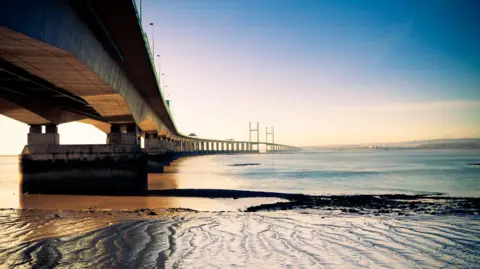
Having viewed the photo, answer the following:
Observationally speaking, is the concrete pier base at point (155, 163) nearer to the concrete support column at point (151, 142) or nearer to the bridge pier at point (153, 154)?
the bridge pier at point (153, 154)

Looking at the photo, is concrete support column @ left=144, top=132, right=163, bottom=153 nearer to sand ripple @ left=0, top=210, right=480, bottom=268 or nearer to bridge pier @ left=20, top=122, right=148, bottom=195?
bridge pier @ left=20, top=122, right=148, bottom=195

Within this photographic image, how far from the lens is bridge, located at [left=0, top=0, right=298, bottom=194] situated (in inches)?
381

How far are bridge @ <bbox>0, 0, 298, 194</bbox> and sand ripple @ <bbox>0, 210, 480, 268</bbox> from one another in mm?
4332

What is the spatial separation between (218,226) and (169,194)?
42.4ft

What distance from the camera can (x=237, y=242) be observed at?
31.2 ft

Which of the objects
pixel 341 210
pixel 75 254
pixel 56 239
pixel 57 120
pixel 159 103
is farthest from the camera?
pixel 159 103

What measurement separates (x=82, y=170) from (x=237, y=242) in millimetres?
15993

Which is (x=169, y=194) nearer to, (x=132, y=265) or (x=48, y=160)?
(x=48, y=160)

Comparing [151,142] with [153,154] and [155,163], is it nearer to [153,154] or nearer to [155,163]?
[153,154]

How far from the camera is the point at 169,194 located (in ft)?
79.5

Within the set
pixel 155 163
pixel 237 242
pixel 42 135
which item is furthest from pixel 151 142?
pixel 237 242

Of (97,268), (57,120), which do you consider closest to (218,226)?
(97,268)

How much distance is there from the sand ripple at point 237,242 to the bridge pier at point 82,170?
9211 mm

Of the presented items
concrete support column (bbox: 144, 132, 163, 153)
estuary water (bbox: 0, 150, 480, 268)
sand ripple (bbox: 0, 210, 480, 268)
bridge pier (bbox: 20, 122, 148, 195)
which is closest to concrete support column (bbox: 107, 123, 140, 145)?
bridge pier (bbox: 20, 122, 148, 195)
